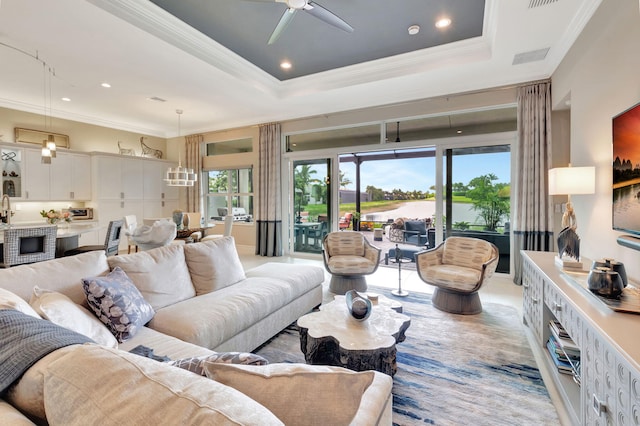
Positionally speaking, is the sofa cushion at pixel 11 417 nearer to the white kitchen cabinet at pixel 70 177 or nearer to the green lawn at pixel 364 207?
the green lawn at pixel 364 207

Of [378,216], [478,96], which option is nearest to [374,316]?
[478,96]

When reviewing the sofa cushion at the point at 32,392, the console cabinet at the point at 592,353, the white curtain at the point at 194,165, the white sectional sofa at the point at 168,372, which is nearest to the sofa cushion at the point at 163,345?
the white sectional sofa at the point at 168,372

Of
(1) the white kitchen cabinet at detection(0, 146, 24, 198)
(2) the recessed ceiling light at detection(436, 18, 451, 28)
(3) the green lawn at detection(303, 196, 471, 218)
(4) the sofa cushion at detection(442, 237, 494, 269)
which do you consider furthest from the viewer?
(3) the green lawn at detection(303, 196, 471, 218)

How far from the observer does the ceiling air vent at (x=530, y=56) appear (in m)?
3.49

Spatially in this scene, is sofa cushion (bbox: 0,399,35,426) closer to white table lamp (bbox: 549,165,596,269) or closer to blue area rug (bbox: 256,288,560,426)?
blue area rug (bbox: 256,288,560,426)

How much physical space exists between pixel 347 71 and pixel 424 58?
3.63ft

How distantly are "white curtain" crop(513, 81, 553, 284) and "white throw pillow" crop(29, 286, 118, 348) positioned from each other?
4873mm

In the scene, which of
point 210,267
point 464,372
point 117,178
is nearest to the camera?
point 464,372

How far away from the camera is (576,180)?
2436 millimetres

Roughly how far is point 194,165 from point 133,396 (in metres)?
7.73

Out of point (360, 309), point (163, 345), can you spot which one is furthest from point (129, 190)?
point (360, 309)

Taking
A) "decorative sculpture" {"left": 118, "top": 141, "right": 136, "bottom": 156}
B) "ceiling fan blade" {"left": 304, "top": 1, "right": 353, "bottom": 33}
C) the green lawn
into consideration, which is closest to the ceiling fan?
"ceiling fan blade" {"left": 304, "top": 1, "right": 353, "bottom": 33}

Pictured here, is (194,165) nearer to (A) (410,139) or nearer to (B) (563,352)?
(A) (410,139)

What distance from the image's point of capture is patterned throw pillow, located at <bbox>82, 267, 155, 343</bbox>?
1696 millimetres
